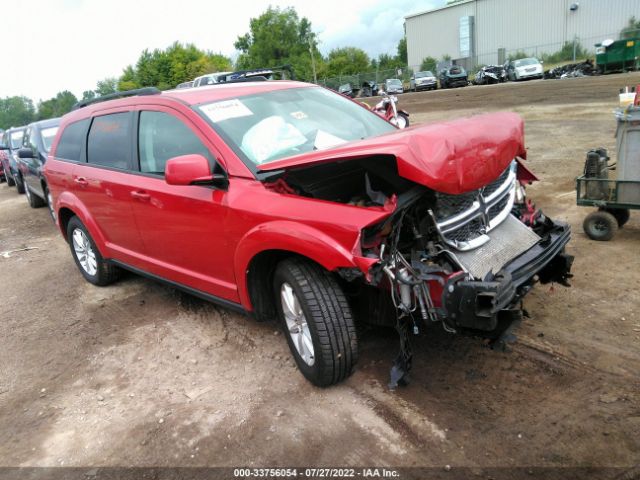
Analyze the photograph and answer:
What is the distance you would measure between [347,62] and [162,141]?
7062 centimetres

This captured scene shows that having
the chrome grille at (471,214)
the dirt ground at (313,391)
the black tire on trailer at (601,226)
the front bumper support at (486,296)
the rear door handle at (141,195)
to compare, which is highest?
the rear door handle at (141,195)

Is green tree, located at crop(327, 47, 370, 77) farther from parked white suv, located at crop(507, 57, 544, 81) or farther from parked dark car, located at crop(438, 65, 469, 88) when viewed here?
parked white suv, located at crop(507, 57, 544, 81)

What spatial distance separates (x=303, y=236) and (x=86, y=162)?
10.3 feet

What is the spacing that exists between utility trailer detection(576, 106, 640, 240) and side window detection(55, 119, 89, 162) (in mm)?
4880

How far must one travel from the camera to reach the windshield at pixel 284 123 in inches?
147

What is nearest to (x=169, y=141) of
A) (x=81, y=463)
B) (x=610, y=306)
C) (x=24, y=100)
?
(x=81, y=463)

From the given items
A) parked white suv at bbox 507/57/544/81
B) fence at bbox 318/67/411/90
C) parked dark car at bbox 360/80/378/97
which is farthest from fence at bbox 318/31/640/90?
parked white suv at bbox 507/57/544/81

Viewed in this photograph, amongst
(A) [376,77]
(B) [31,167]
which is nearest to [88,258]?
(B) [31,167]

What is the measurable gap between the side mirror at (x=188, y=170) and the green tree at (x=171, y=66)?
68775 mm

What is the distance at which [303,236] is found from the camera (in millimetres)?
3049

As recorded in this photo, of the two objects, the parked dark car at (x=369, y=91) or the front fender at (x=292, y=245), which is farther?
the parked dark car at (x=369, y=91)

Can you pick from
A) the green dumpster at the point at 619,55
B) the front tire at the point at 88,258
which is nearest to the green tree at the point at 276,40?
the green dumpster at the point at 619,55

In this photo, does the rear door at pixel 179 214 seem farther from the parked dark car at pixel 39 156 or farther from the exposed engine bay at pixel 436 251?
→ the parked dark car at pixel 39 156

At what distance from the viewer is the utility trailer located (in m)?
4.97
